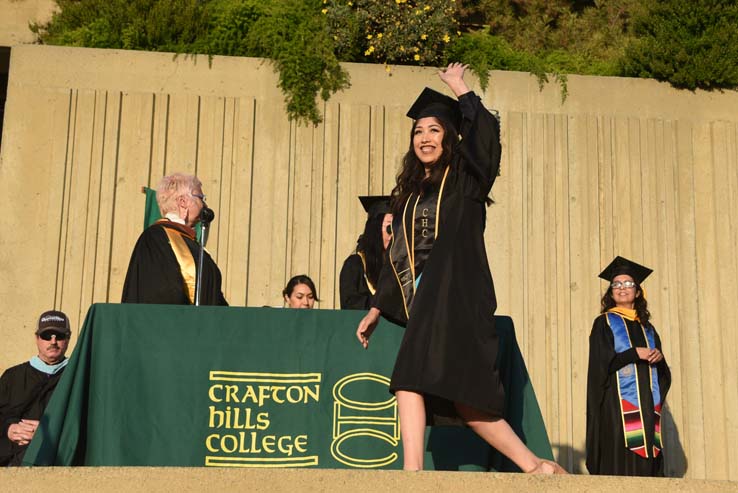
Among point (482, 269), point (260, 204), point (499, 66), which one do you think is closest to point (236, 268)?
point (260, 204)

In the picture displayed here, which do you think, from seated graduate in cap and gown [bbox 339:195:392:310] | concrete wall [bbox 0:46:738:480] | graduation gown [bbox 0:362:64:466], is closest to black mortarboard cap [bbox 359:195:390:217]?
seated graduate in cap and gown [bbox 339:195:392:310]

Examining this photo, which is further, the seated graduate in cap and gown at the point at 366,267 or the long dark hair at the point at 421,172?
the seated graduate in cap and gown at the point at 366,267

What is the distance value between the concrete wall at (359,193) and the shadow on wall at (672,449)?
0.01m

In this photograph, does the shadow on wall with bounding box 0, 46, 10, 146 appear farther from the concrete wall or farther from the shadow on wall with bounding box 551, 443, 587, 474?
the shadow on wall with bounding box 551, 443, 587, 474

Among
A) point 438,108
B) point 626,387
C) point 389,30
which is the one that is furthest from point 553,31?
point 438,108

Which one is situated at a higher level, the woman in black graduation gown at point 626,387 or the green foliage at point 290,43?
the green foliage at point 290,43

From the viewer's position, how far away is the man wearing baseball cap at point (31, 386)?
5.96 m

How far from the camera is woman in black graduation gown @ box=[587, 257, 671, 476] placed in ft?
24.0

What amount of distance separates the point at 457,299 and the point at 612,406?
352 cm

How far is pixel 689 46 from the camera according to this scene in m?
10.2

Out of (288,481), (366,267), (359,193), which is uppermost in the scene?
(359,193)

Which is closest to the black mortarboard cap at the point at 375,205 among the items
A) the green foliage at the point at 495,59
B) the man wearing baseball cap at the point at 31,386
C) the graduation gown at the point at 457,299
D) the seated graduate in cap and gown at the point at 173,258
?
the seated graduate in cap and gown at the point at 173,258

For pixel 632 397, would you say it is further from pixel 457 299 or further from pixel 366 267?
pixel 457 299

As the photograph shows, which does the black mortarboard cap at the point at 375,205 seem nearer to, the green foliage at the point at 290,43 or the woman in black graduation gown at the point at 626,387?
the woman in black graduation gown at the point at 626,387
